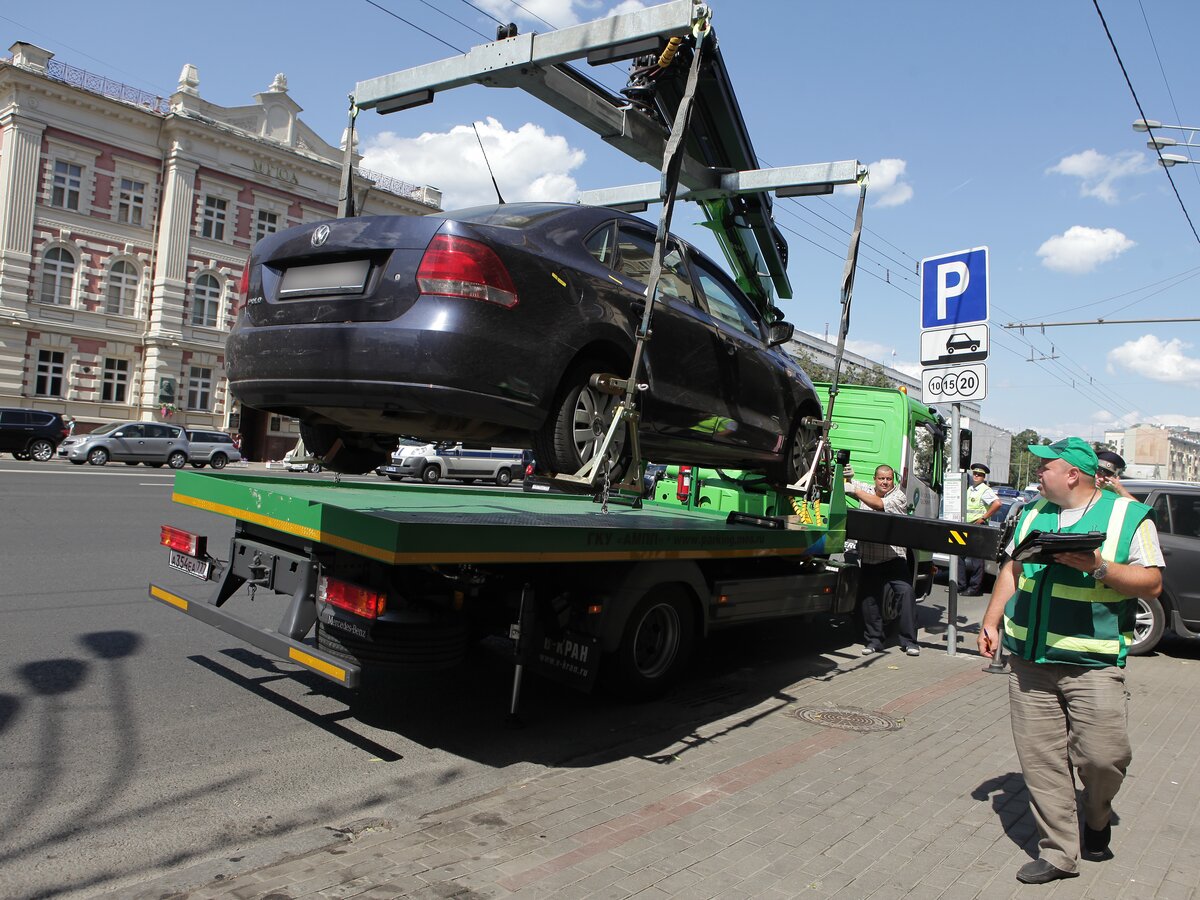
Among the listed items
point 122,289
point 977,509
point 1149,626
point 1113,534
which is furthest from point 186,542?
point 122,289

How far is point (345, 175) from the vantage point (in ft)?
17.4

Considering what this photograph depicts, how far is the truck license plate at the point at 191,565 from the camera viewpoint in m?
5.08

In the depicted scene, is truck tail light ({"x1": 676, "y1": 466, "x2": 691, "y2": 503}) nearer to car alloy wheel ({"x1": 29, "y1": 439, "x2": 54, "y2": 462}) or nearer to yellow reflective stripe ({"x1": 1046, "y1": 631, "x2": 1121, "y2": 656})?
yellow reflective stripe ({"x1": 1046, "y1": 631, "x2": 1121, "y2": 656})

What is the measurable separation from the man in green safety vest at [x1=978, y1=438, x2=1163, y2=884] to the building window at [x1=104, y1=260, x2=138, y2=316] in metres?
38.8

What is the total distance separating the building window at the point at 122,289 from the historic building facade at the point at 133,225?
0.17ft

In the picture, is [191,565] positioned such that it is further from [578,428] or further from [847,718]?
[847,718]

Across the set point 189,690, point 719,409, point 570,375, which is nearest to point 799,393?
point 719,409

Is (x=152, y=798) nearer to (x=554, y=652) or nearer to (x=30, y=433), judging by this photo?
(x=554, y=652)

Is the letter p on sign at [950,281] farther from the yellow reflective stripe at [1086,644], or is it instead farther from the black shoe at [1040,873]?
the black shoe at [1040,873]

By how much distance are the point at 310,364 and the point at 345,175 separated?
5.85 ft

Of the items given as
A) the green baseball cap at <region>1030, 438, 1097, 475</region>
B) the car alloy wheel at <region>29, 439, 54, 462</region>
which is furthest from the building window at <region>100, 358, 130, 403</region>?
the green baseball cap at <region>1030, 438, 1097, 475</region>

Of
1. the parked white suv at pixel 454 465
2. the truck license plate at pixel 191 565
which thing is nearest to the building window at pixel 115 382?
the parked white suv at pixel 454 465

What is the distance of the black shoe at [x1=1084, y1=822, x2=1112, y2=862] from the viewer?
12.0 ft

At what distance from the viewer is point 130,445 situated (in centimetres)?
2750
